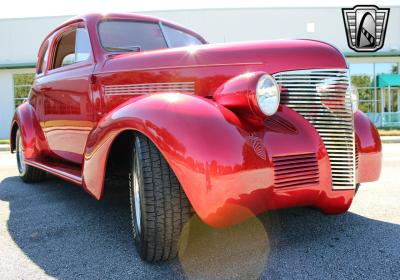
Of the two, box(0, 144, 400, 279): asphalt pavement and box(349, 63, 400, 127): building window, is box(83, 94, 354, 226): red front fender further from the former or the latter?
box(349, 63, 400, 127): building window

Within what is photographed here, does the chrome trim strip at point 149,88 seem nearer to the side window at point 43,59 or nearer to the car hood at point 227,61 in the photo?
the car hood at point 227,61

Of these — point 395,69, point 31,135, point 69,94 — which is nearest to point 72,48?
point 69,94

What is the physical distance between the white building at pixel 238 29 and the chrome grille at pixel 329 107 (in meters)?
18.7

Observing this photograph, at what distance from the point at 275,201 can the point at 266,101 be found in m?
0.55

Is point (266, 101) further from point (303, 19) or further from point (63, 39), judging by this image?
point (303, 19)

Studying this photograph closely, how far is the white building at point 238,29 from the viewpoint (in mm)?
20844

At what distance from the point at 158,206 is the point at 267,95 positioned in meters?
0.86

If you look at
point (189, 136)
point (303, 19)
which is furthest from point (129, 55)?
point (303, 19)

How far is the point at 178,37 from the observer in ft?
12.8

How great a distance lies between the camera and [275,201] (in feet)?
7.47

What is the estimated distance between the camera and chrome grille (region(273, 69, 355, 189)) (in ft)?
8.34

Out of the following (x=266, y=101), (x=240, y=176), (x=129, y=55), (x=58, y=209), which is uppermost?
(x=129, y=55)

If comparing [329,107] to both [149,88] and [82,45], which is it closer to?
[149,88]

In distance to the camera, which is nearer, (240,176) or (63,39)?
(240,176)
